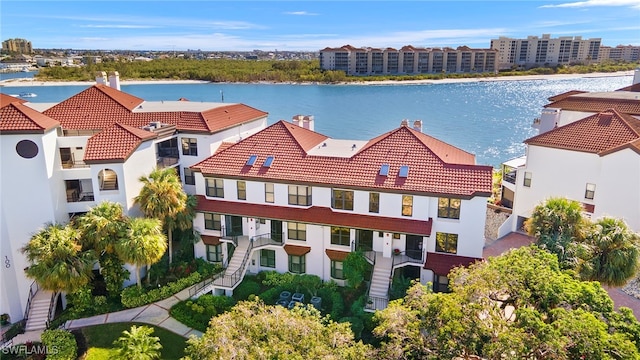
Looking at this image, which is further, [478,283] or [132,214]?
[132,214]

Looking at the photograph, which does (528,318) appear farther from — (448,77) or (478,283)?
(448,77)

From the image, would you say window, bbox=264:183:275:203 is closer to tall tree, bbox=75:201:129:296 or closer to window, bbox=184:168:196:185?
window, bbox=184:168:196:185

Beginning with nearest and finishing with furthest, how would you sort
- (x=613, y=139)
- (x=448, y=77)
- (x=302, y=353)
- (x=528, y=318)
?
(x=528, y=318)
(x=302, y=353)
(x=613, y=139)
(x=448, y=77)

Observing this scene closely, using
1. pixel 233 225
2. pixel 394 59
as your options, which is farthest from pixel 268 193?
pixel 394 59

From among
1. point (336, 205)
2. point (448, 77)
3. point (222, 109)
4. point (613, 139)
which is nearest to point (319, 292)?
point (336, 205)

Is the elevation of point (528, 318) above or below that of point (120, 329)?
above

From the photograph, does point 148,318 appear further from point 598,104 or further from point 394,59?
point 394,59

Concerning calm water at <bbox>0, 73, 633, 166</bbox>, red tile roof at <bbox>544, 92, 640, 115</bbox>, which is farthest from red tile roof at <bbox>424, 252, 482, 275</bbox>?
calm water at <bbox>0, 73, 633, 166</bbox>
